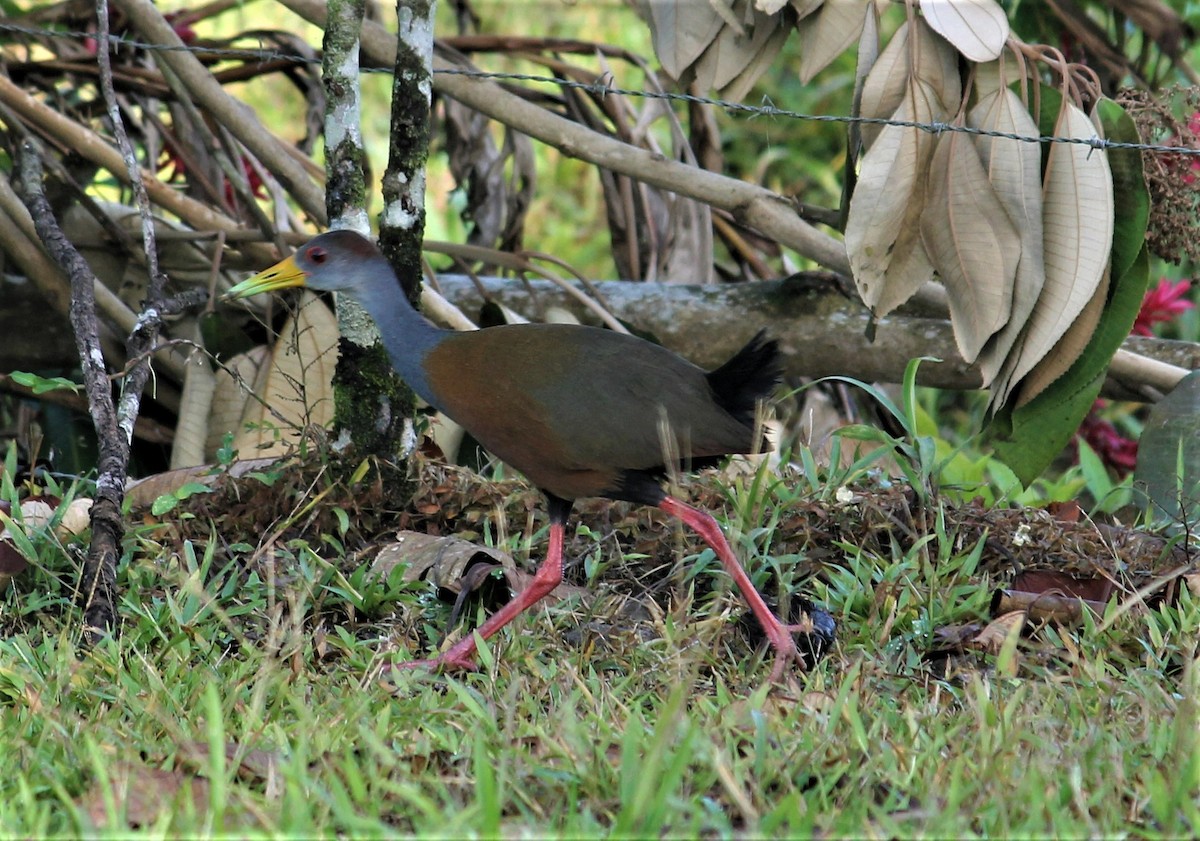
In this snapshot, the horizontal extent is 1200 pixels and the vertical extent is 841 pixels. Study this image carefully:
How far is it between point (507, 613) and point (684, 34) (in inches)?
81.5

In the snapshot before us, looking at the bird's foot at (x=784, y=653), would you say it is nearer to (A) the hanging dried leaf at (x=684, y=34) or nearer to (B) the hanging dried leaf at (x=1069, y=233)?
(B) the hanging dried leaf at (x=1069, y=233)

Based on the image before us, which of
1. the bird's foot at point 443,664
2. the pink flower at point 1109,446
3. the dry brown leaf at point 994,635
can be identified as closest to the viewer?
the bird's foot at point 443,664

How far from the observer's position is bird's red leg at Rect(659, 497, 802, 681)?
3119mm

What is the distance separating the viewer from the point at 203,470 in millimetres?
4172

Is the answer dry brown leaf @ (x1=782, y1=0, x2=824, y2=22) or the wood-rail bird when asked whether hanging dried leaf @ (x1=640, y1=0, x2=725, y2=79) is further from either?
the wood-rail bird

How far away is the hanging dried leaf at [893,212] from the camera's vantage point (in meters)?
3.89

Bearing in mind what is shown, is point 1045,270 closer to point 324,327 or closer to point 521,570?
point 521,570

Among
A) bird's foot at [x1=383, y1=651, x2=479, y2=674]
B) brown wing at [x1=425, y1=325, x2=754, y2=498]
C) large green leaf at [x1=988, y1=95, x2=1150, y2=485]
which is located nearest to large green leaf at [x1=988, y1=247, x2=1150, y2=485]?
large green leaf at [x1=988, y1=95, x2=1150, y2=485]

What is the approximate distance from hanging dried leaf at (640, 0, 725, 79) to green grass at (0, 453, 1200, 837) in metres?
1.53

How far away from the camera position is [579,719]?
256cm

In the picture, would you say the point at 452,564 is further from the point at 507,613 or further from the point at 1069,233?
the point at 1069,233

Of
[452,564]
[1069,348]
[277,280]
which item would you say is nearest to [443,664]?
[452,564]

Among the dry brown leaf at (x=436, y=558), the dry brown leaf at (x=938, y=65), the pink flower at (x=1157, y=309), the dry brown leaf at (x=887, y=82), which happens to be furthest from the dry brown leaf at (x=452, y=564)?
the pink flower at (x=1157, y=309)

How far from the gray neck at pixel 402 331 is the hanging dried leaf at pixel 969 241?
1466 mm
